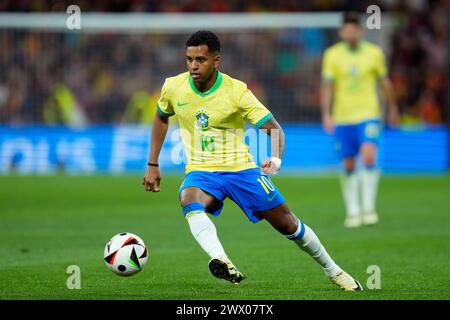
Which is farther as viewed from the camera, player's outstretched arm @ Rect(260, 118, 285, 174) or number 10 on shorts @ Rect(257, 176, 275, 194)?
number 10 on shorts @ Rect(257, 176, 275, 194)

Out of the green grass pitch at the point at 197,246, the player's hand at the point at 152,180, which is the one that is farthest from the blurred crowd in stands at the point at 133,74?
the player's hand at the point at 152,180

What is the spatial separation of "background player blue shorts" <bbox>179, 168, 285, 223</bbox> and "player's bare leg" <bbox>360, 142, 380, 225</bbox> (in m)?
5.72

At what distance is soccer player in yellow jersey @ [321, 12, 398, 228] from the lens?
13.7 metres

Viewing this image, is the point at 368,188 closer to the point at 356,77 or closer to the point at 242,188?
the point at 356,77

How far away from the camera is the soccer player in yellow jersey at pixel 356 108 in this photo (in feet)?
45.0

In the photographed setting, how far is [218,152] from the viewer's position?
820 centimetres

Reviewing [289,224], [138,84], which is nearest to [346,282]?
[289,224]

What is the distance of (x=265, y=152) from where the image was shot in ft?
66.6

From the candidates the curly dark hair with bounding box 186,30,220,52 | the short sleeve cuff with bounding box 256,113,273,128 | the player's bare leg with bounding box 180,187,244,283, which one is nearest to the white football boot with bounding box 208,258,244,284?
the player's bare leg with bounding box 180,187,244,283

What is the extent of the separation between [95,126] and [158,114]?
52.7 ft

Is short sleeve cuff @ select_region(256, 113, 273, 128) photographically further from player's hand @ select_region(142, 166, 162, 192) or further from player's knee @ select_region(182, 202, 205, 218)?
player's hand @ select_region(142, 166, 162, 192)

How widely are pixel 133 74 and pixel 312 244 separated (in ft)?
56.3

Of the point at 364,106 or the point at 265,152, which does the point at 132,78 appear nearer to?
the point at 265,152

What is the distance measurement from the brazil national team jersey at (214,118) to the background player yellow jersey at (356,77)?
5.77 metres
